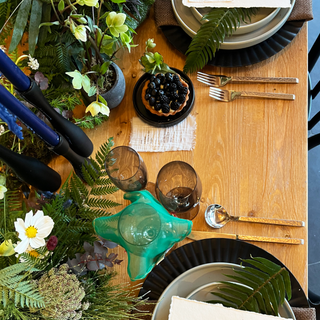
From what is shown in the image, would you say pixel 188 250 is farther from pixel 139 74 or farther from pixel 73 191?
pixel 139 74

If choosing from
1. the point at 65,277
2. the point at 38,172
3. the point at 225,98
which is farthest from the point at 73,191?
the point at 225,98

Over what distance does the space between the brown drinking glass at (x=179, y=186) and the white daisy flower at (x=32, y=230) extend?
11.2 inches

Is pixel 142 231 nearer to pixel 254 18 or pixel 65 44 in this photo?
pixel 65 44

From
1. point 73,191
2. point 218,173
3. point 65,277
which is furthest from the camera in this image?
point 218,173

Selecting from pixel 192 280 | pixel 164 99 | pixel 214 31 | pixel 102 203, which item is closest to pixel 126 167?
pixel 102 203

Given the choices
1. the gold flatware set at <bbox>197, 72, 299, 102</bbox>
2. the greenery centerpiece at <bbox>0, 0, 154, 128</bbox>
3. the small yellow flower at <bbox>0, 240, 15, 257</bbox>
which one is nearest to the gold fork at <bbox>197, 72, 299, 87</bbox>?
the gold flatware set at <bbox>197, 72, 299, 102</bbox>

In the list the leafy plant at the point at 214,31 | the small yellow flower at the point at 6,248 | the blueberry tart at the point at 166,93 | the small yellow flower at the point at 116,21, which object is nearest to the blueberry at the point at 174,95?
the blueberry tart at the point at 166,93

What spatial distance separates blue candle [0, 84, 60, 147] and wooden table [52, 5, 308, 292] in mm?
272

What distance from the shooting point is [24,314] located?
576 millimetres

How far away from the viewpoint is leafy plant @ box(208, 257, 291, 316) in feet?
2.18

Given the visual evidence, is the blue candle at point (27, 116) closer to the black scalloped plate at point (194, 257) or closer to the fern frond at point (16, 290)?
the fern frond at point (16, 290)

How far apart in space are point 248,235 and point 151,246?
0.32m

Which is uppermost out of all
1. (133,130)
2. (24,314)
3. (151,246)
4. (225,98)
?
(225,98)

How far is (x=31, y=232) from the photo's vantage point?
55 centimetres
